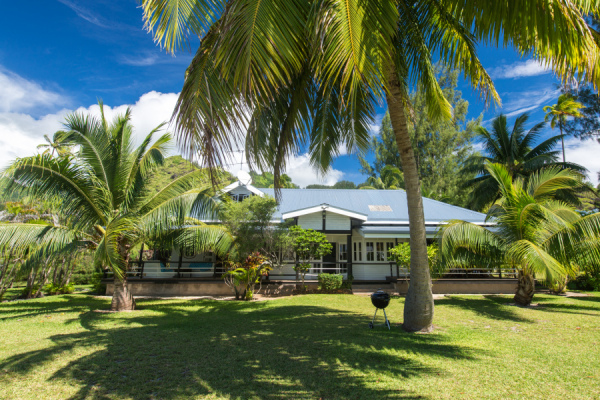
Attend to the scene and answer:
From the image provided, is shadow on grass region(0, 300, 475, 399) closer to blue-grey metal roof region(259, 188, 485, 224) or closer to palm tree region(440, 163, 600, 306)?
palm tree region(440, 163, 600, 306)

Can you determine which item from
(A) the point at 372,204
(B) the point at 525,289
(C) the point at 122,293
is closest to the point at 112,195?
(C) the point at 122,293

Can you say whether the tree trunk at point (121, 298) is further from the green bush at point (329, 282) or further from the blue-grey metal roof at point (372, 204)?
the blue-grey metal roof at point (372, 204)

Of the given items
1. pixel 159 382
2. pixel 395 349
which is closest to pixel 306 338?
pixel 395 349

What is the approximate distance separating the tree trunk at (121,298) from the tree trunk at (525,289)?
1220 centimetres

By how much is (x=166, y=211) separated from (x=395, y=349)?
738cm

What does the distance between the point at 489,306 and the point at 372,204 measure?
943 cm

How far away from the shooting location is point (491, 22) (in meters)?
4.18

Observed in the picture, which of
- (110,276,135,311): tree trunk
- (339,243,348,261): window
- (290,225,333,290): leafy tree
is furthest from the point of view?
(339,243,348,261): window

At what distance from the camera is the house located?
15.7 meters

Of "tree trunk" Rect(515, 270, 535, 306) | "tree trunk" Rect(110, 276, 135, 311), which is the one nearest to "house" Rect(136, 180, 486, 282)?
"tree trunk" Rect(515, 270, 535, 306)

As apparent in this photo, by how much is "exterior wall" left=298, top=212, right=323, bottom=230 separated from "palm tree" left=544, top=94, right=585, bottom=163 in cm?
1870

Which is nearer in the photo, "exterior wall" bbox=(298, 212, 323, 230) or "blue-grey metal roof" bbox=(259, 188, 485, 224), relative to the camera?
"exterior wall" bbox=(298, 212, 323, 230)

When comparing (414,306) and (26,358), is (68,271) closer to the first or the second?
(26,358)

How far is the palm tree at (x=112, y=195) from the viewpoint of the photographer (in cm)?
889
